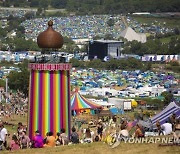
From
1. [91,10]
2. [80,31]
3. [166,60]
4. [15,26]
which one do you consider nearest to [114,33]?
[80,31]

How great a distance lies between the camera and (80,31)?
404ft

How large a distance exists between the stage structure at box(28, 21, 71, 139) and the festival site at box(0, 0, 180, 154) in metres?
0.02

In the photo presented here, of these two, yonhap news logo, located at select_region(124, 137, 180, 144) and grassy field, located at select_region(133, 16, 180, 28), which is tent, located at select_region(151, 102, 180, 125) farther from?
grassy field, located at select_region(133, 16, 180, 28)

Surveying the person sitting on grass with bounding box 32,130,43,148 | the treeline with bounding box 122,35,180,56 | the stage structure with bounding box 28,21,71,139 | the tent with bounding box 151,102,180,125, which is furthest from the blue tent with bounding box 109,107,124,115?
the treeline with bounding box 122,35,180,56

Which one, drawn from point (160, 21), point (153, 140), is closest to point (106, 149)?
point (153, 140)

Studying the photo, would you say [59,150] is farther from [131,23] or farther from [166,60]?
[131,23]

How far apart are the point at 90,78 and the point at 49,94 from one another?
47.8 meters

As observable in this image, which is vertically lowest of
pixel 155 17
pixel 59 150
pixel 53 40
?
pixel 59 150

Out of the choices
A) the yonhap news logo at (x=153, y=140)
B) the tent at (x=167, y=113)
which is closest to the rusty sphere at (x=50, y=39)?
the yonhap news logo at (x=153, y=140)

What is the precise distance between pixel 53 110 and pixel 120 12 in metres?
124

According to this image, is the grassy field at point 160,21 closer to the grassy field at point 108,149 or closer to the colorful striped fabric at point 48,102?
the colorful striped fabric at point 48,102

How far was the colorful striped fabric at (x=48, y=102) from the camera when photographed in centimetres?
1948

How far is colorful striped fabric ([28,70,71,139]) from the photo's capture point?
63.9 ft

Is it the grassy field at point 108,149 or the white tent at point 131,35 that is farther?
the white tent at point 131,35
